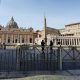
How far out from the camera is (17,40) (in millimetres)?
134250

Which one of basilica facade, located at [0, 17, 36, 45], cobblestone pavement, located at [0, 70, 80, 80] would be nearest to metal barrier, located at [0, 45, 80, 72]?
cobblestone pavement, located at [0, 70, 80, 80]

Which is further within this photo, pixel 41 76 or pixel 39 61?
pixel 39 61

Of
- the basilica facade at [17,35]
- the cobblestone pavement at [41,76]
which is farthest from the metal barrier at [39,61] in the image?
the basilica facade at [17,35]

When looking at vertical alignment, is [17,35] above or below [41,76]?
above

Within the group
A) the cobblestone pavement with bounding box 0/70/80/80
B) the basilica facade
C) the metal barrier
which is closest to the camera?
the cobblestone pavement with bounding box 0/70/80/80

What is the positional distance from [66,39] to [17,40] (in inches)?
Result: 1722

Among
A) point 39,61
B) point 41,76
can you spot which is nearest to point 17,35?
point 39,61

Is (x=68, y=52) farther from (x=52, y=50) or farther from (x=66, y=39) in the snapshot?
(x=66, y=39)

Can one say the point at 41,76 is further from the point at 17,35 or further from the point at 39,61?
the point at 17,35

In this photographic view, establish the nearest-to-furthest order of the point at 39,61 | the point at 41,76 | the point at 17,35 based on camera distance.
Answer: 1. the point at 41,76
2. the point at 39,61
3. the point at 17,35

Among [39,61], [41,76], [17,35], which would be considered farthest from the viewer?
[17,35]

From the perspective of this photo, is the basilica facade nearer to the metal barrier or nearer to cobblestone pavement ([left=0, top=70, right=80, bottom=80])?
the metal barrier

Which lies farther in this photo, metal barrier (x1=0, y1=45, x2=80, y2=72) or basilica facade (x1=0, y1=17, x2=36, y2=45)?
basilica facade (x1=0, y1=17, x2=36, y2=45)

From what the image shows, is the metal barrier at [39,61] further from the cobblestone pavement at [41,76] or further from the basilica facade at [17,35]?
the basilica facade at [17,35]
